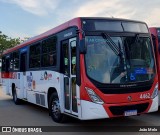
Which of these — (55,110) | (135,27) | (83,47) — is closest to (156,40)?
A: (135,27)

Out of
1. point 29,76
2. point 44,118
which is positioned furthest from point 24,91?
point 44,118

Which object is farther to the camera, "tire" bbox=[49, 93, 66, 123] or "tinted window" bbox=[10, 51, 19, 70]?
"tinted window" bbox=[10, 51, 19, 70]

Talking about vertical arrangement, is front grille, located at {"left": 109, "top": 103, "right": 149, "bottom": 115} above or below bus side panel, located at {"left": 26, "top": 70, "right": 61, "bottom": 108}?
below

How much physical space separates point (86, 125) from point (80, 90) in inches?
71.9

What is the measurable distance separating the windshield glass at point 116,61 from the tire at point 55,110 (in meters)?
2.29

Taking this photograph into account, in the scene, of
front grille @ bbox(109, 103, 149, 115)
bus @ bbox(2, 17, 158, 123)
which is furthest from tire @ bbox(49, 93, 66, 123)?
front grille @ bbox(109, 103, 149, 115)

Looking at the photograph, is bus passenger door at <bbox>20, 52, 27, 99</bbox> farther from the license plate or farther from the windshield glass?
the license plate

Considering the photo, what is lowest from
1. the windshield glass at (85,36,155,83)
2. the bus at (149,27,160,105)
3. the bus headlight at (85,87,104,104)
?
the bus headlight at (85,87,104,104)

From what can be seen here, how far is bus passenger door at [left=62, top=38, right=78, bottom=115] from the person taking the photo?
27.2ft

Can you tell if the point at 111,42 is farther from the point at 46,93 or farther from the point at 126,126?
the point at 46,93

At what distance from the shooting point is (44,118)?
1077 centimetres

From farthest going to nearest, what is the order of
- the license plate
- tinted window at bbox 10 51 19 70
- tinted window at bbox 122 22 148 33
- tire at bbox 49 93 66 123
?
1. tinted window at bbox 10 51 19 70
2. tire at bbox 49 93 66 123
3. tinted window at bbox 122 22 148 33
4. the license plate

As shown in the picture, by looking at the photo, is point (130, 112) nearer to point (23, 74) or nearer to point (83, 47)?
point (83, 47)

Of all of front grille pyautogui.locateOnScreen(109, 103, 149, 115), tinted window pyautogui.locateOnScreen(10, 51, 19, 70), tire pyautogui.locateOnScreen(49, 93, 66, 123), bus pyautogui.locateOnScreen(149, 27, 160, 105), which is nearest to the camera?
front grille pyautogui.locateOnScreen(109, 103, 149, 115)
